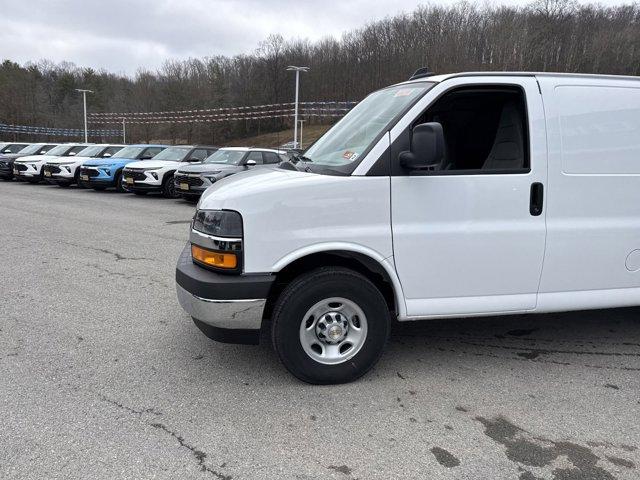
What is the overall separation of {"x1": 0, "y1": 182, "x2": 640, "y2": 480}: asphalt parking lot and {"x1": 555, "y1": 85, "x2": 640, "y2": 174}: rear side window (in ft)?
5.12

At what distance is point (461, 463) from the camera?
8.71 ft

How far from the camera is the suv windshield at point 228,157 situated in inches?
565

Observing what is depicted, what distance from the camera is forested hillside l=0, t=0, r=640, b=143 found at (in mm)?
58531

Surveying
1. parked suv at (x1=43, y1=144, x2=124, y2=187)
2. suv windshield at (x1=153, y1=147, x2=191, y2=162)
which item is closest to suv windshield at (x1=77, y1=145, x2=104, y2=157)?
parked suv at (x1=43, y1=144, x2=124, y2=187)

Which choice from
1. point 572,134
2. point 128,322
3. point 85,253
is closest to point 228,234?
point 128,322

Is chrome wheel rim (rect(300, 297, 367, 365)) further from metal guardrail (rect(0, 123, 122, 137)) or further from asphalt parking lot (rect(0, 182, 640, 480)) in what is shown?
metal guardrail (rect(0, 123, 122, 137))

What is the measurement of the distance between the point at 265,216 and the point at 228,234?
0.27 meters

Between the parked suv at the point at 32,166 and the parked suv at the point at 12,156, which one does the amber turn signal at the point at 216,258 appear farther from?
the parked suv at the point at 12,156

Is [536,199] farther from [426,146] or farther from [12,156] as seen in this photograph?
[12,156]

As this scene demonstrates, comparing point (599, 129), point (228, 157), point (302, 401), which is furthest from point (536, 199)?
point (228, 157)

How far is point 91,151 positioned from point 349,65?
6164 cm

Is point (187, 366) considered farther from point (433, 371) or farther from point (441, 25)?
point (441, 25)

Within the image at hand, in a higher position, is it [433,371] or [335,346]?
[335,346]

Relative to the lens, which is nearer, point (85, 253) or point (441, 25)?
point (85, 253)
